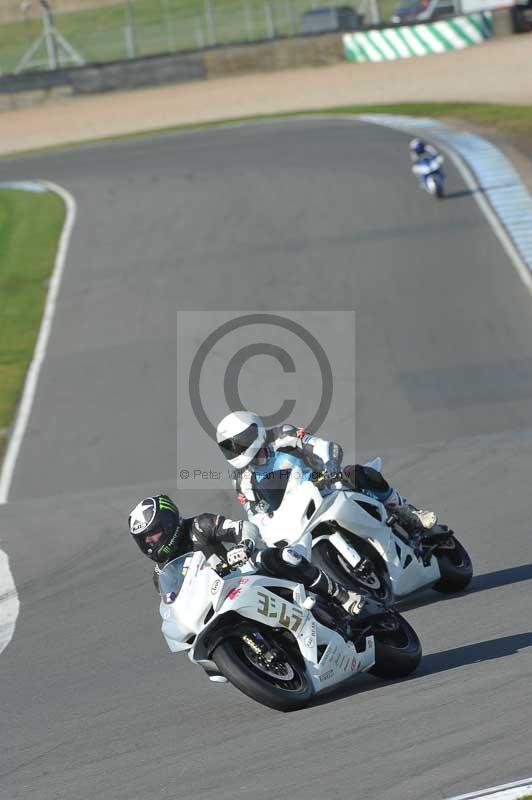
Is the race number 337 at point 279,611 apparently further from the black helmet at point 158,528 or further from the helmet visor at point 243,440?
the helmet visor at point 243,440

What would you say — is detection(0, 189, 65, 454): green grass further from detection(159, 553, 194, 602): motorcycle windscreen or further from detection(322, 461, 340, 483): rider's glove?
detection(159, 553, 194, 602): motorcycle windscreen

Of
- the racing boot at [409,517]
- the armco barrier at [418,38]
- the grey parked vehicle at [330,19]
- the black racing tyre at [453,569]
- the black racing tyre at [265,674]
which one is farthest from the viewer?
the grey parked vehicle at [330,19]

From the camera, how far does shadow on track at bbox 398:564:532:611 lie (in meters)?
9.02

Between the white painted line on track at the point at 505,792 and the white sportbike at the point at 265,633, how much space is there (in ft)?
5.33

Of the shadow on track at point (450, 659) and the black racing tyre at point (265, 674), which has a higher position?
the black racing tyre at point (265, 674)

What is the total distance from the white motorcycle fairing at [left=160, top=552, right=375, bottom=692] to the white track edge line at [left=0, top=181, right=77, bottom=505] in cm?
872

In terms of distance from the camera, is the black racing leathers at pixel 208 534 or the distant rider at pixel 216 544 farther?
the black racing leathers at pixel 208 534

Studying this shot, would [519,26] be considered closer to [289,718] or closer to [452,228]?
[452,228]

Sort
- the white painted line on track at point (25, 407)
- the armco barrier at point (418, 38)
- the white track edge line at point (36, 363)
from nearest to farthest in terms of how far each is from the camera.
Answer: the white painted line on track at point (25, 407) → the white track edge line at point (36, 363) → the armco barrier at point (418, 38)

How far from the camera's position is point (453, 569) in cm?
898

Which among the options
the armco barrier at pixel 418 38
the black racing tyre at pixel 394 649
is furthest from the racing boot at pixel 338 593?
the armco barrier at pixel 418 38

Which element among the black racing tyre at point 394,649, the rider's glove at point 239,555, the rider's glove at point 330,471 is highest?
the rider's glove at point 239,555

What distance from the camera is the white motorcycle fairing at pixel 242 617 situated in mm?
6727

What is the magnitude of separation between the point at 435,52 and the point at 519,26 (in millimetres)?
2985
